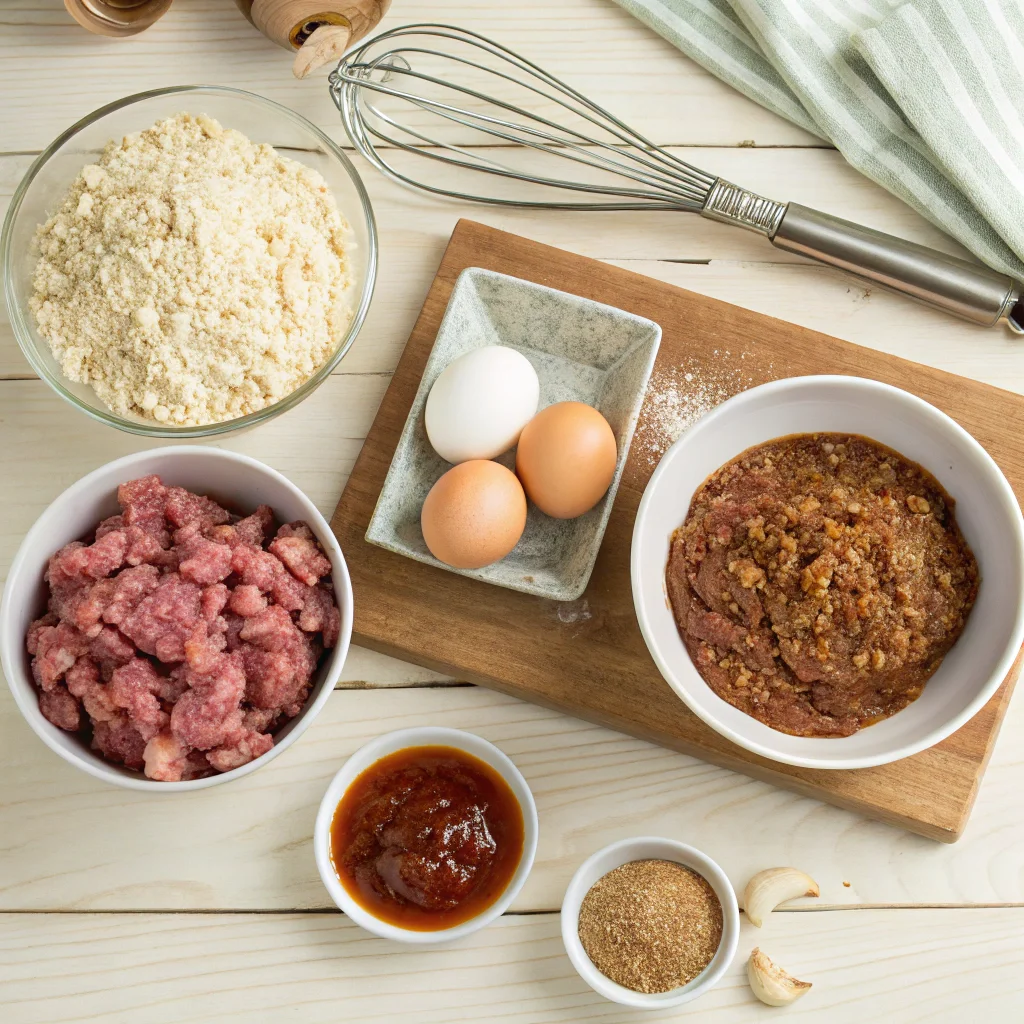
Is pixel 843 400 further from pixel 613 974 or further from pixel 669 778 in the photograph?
pixel 613 974

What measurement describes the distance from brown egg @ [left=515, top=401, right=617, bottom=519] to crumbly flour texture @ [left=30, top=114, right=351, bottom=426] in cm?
30

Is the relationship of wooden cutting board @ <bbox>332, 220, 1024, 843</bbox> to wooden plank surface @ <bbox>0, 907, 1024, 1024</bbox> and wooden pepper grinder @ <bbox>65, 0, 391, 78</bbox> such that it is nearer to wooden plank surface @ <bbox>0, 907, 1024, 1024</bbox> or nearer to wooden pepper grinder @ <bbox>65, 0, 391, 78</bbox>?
wooden plank surface @ <bbox>0, 907, 1024, 1024</bbox>

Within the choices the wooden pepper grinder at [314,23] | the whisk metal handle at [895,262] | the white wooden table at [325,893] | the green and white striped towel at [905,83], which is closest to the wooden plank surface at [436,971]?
the white wooden table at [325,893]

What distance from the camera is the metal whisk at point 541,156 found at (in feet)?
4.30

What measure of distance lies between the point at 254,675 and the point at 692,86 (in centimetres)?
105

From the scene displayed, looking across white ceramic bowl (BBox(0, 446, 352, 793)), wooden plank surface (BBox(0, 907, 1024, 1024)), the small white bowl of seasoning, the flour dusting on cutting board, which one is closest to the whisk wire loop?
the flour dusting on cutting board

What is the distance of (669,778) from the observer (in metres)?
1.27

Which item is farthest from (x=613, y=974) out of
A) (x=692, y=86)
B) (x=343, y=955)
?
(x=692, y=86)

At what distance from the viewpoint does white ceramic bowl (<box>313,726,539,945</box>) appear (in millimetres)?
1169

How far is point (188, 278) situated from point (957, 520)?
0.94 m

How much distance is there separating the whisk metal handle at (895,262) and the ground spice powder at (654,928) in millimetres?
839

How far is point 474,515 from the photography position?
1128 mm

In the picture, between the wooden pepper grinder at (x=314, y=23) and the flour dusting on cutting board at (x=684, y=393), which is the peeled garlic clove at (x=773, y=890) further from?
the wooden pepper grinder at (x=314, y=23)

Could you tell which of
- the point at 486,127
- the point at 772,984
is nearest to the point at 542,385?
the point at 486,127
